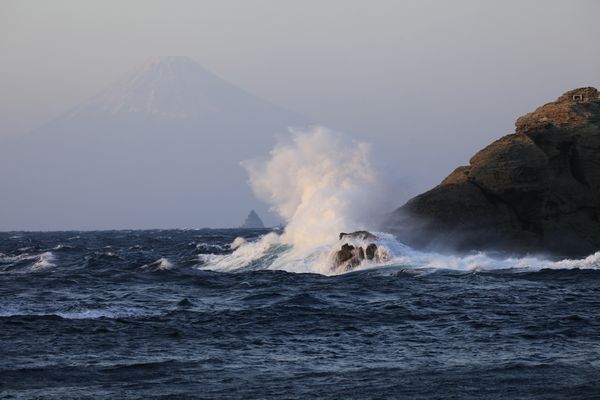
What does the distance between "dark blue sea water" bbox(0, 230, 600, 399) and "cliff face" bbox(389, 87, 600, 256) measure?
692 cm

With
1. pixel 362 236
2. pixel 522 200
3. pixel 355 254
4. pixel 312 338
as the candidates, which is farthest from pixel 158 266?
pixel 312 338

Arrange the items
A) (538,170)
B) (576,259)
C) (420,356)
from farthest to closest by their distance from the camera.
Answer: (538,170), (576,259), (420,356)

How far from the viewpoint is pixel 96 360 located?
1817 centimetres

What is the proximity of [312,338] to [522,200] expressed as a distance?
932 inches

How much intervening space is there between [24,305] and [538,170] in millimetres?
24406

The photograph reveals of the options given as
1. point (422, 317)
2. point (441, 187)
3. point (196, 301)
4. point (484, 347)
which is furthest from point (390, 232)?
point (484, 347)

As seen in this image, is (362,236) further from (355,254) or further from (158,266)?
(158,266)

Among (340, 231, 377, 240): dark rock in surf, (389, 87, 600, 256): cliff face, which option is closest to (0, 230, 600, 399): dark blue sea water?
(340, 231, 377, 240): dark rock in surf

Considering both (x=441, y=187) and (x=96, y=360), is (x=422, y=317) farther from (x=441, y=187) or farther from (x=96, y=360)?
(x=441, y=187)

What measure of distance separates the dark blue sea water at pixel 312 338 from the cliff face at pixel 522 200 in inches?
272

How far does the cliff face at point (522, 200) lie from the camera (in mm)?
40875

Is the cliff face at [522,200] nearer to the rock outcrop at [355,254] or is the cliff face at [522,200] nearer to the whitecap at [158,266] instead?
the rock outcrop at [355,254]

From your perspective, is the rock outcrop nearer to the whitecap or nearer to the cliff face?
the cliff face

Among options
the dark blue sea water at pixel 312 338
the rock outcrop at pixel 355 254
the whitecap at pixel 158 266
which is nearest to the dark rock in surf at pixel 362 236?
the rock outcrop at pixel 355 254
